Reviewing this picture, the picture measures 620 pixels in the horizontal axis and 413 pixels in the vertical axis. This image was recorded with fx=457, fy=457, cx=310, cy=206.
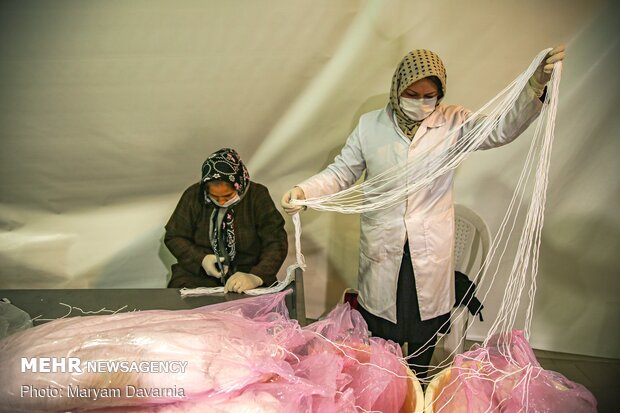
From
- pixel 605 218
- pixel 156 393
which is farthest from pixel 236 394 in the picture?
pixel 605 218

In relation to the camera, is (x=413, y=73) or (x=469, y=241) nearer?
(x=413, y=73)

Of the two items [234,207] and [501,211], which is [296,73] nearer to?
[234,207]

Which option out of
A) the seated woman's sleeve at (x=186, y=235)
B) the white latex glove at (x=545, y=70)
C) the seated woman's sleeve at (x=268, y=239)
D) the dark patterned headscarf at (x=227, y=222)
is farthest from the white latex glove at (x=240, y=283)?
the white latex glove at (x=545, y=70)

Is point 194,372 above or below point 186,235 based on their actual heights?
below

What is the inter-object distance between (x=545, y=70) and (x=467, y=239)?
113 centimetres

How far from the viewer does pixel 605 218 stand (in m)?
2.32

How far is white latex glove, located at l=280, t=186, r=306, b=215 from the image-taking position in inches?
66.6

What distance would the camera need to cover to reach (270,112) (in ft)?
7.96

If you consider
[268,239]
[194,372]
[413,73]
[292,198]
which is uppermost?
[413,73]

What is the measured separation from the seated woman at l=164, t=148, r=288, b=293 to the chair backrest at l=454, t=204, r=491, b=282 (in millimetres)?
882

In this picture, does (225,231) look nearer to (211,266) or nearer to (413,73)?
(211,266)

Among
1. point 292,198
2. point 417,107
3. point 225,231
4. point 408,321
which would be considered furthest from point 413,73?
point 225,231

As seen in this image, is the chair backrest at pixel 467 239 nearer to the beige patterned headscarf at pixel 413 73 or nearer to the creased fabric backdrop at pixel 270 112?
the creased fabric backdrop at pixel 270 112

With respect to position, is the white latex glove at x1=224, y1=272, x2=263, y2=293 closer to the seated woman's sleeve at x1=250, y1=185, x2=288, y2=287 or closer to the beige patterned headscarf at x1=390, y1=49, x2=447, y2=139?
the seated woman's sleeve at x1=250, y1=185, x2=288, y2=287
